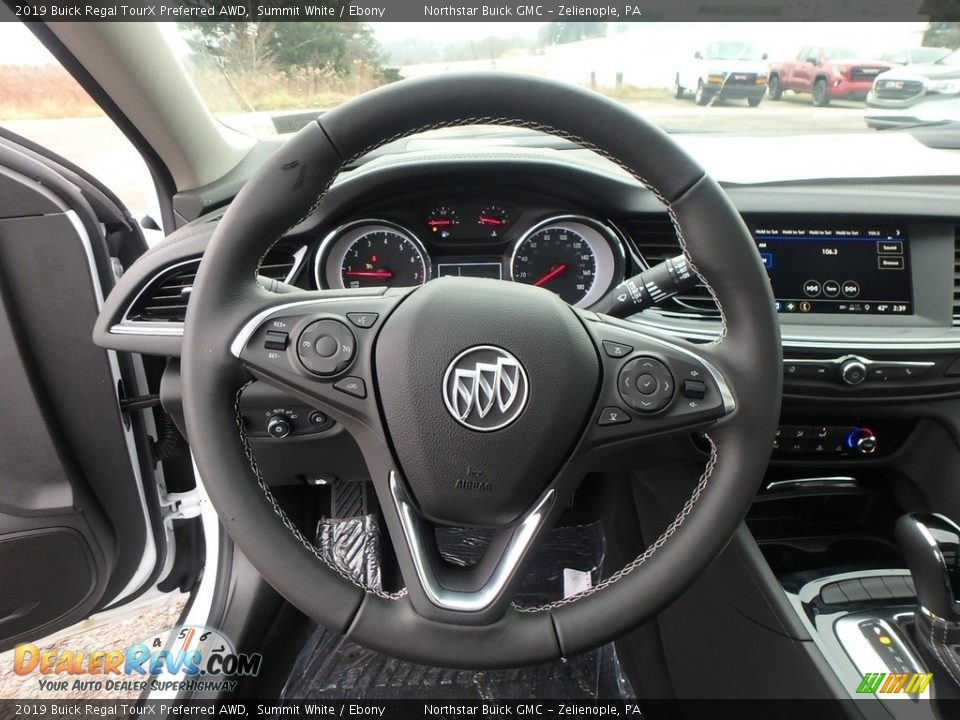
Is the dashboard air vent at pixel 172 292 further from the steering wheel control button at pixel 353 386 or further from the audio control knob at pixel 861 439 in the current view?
the audio control knob at pixel 861 439

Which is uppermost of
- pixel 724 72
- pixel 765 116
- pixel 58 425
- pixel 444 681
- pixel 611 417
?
pixel 724 72

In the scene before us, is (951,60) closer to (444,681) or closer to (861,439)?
(861,439)

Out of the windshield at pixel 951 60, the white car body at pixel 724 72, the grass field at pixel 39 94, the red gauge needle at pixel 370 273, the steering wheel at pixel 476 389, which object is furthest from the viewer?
the windshield at pixel 951 60

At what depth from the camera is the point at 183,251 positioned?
1.29m

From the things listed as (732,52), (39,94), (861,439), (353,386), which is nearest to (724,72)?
(732,52)

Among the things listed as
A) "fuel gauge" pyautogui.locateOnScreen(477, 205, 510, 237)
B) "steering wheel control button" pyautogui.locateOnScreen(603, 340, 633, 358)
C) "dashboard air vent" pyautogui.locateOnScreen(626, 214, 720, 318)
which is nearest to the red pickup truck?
"dashboard air vent" pyautogui.locateOnScreen(626, 214, 720, 318)

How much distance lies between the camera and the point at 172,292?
4.43ft

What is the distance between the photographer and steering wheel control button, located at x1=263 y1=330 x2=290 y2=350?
2.94 feet

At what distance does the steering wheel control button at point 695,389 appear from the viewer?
0.89 metres

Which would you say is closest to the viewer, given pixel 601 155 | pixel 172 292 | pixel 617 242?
pixel 601 155

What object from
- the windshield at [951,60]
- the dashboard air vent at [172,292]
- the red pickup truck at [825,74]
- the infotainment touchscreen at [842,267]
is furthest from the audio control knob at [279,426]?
the windshield at [951,60]

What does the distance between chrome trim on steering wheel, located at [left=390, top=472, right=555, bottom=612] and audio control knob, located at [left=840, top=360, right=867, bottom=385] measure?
811mm

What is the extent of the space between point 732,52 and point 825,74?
0.26 meters

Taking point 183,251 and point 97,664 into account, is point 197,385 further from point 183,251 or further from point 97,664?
point 97,664
